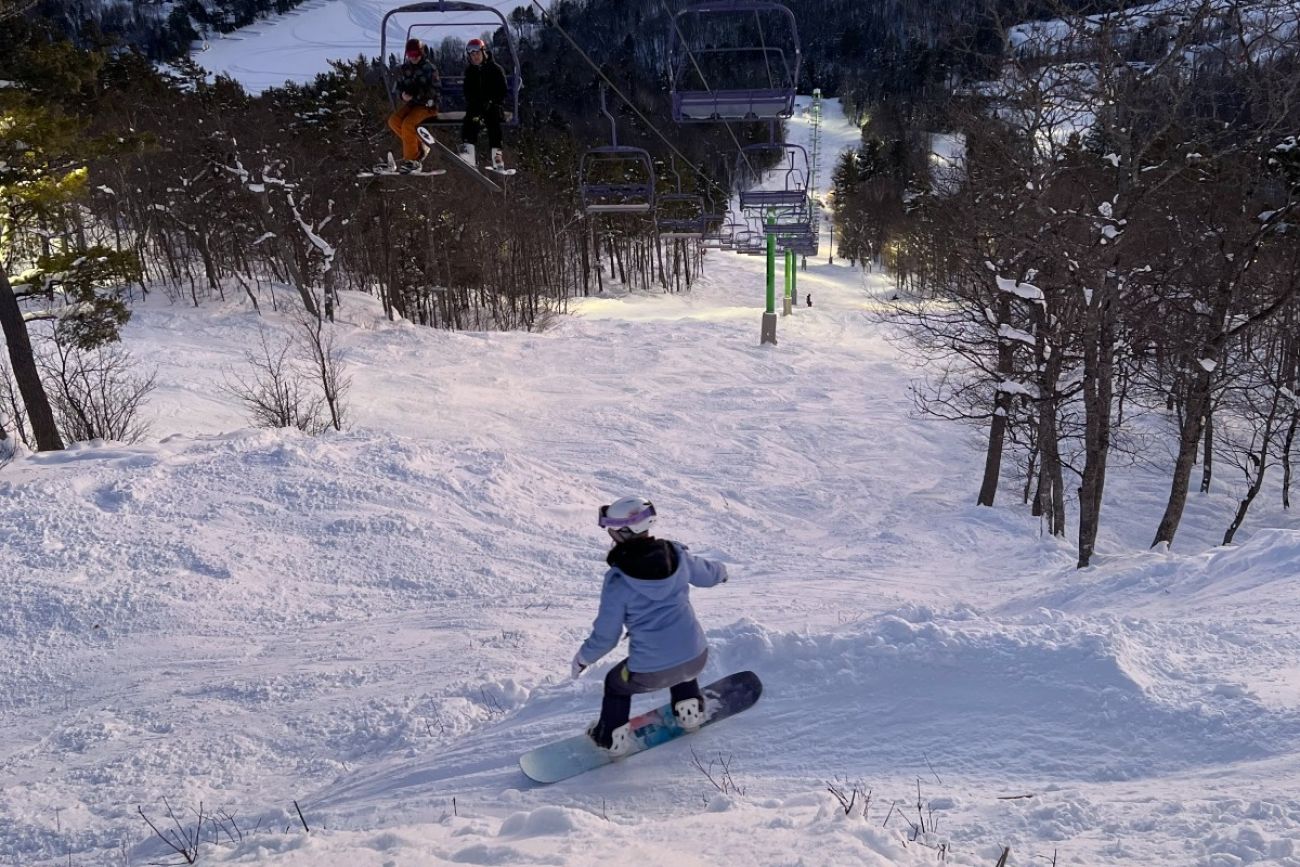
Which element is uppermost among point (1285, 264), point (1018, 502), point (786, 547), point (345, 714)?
point (1285, 264)

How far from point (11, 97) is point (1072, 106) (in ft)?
53.9

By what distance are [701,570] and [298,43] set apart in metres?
195

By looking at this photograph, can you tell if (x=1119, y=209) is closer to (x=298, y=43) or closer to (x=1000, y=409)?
(x=1000, y=409)

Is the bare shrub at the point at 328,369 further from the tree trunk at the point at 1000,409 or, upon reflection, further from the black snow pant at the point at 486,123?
the tree trunk at the point at 1000,409

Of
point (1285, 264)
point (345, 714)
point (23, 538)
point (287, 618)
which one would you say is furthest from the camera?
point (1285, 264)

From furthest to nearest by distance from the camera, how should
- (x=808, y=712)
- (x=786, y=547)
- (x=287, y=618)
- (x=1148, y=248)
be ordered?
(x=1148, y=248) → (x=786, y=547) → (x=287, y=618) → (x=808, y=712)

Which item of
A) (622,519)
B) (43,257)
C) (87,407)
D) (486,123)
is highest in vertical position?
(486,123)

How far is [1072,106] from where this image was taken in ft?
37.4

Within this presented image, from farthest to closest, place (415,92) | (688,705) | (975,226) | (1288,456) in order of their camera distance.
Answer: (1288,456), (975,226), (415,92), (688,705)

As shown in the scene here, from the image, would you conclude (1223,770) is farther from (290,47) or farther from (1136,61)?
(290,47)

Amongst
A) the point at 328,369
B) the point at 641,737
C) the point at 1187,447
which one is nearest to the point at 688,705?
the point at 641,737

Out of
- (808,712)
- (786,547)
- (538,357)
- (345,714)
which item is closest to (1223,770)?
(808,712)

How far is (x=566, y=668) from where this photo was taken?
6855 millimetres

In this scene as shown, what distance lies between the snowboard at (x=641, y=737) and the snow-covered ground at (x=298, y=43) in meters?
142
